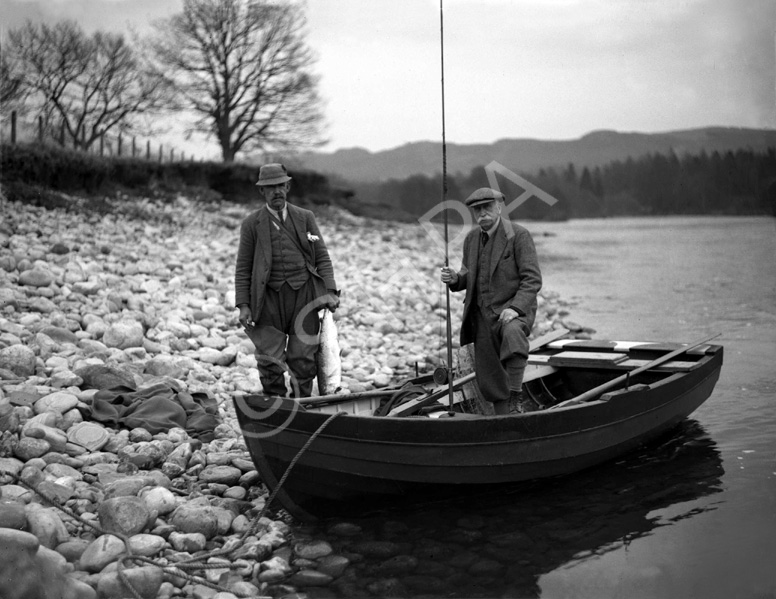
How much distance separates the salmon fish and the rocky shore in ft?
2.09

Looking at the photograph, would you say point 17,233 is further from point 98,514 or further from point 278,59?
point 278,59

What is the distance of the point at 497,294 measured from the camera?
5641mm

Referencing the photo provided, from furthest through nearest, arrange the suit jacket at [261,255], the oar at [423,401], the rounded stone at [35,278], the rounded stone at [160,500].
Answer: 1. the rounded stone at [35,278]
2. the suit jacket at [261,255]
3. the oar at [423,401]
4. the rounded stone at [160,500]

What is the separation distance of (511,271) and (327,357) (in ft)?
4.77

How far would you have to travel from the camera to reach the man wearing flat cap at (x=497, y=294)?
5508 millimetres

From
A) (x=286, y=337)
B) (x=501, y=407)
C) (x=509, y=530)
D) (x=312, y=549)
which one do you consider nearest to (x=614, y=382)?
(x=501, y=407)

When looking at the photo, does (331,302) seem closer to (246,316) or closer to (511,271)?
(246,316)

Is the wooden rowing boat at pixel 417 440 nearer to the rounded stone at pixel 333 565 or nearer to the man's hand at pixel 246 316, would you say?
the rounded stone at pixel 333 565

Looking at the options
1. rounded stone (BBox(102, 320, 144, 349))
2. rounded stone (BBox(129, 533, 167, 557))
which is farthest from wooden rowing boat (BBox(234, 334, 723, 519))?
rounded stone (BBox(102, 320, 144, 349))

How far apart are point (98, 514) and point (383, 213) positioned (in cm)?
2842

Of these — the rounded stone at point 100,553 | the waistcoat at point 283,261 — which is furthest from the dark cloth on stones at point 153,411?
the rounded stone at point 100,553

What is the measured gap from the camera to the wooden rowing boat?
4.73 meters

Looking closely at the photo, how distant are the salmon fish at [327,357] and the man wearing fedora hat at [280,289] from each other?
0.06 metres

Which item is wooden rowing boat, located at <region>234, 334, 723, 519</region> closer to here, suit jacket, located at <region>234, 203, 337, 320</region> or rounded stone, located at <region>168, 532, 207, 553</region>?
rounded stone, located at <region>168, 532, 207, 553</region>
